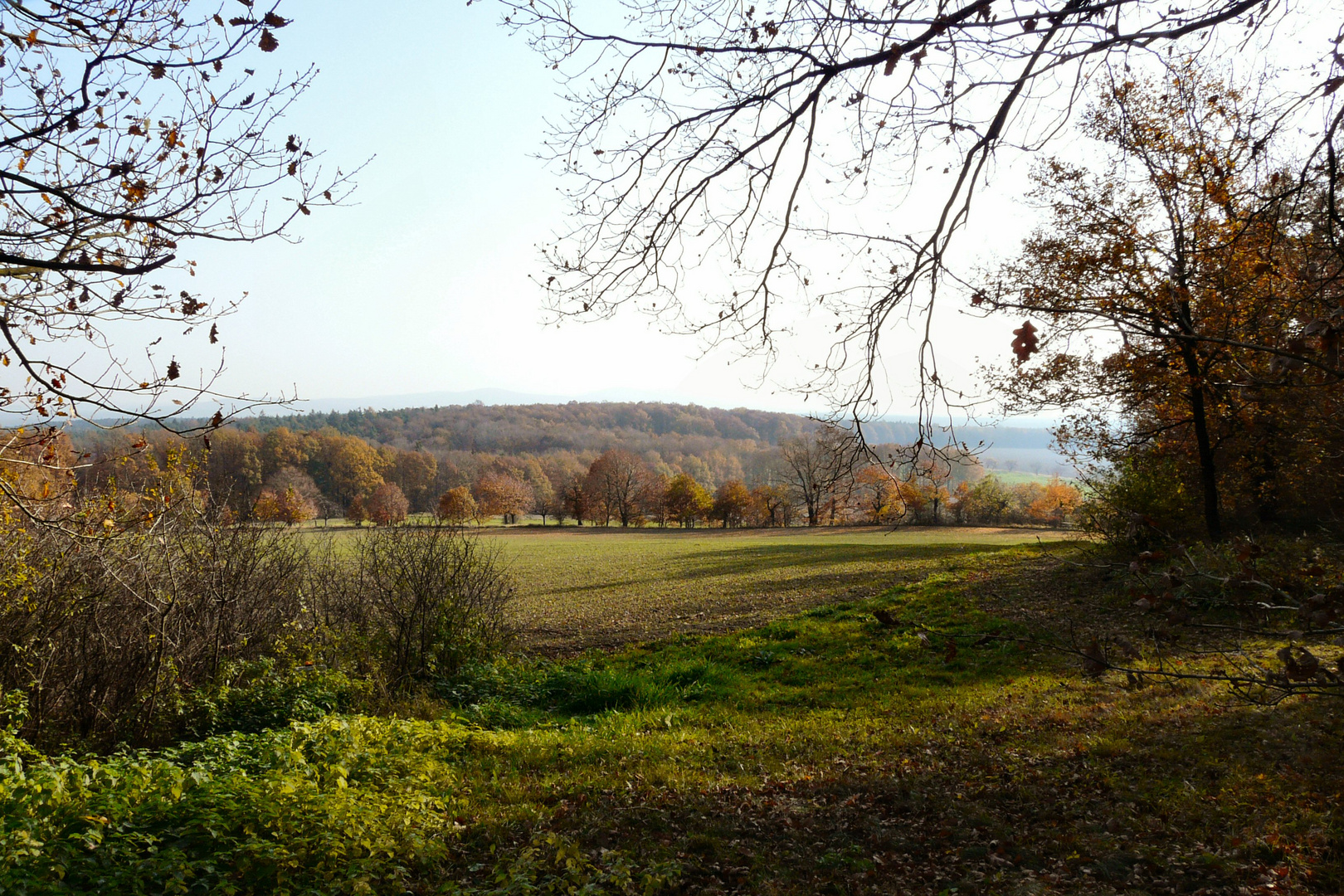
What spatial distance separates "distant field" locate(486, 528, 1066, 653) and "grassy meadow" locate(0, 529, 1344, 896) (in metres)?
2.63

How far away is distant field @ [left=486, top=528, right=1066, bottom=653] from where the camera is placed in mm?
16469

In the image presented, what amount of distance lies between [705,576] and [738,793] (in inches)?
837

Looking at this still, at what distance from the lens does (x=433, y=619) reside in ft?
33.7

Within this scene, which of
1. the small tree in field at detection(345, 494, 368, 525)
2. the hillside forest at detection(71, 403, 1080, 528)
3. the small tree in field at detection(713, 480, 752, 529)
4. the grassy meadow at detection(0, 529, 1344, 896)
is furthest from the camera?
the small tree in field at detection(713, 480, 752, 529)

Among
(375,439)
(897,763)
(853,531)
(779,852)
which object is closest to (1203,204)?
(897,763)

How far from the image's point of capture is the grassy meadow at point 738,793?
3752 millimetres

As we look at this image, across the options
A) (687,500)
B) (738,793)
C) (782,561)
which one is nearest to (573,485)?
(687,500)

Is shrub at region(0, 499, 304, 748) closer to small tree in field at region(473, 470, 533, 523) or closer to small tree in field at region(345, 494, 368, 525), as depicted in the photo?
small tree in field at region(345, 494, 368, 525)

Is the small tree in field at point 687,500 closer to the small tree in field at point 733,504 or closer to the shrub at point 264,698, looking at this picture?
the small tree in field at point 733,504

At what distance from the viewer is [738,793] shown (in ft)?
17.4

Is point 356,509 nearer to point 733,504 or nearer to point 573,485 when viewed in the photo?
point 573,485

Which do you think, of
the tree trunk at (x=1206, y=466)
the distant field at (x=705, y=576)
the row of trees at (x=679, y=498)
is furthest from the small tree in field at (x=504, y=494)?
the tree trunk at (x=1206, y=466)

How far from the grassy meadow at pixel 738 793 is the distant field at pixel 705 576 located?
2632 mm

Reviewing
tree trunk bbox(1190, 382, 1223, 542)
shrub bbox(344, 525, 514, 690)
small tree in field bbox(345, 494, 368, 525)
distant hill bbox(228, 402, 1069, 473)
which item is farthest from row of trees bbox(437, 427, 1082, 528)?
shrub bbox(344, 525, 514, 690)
